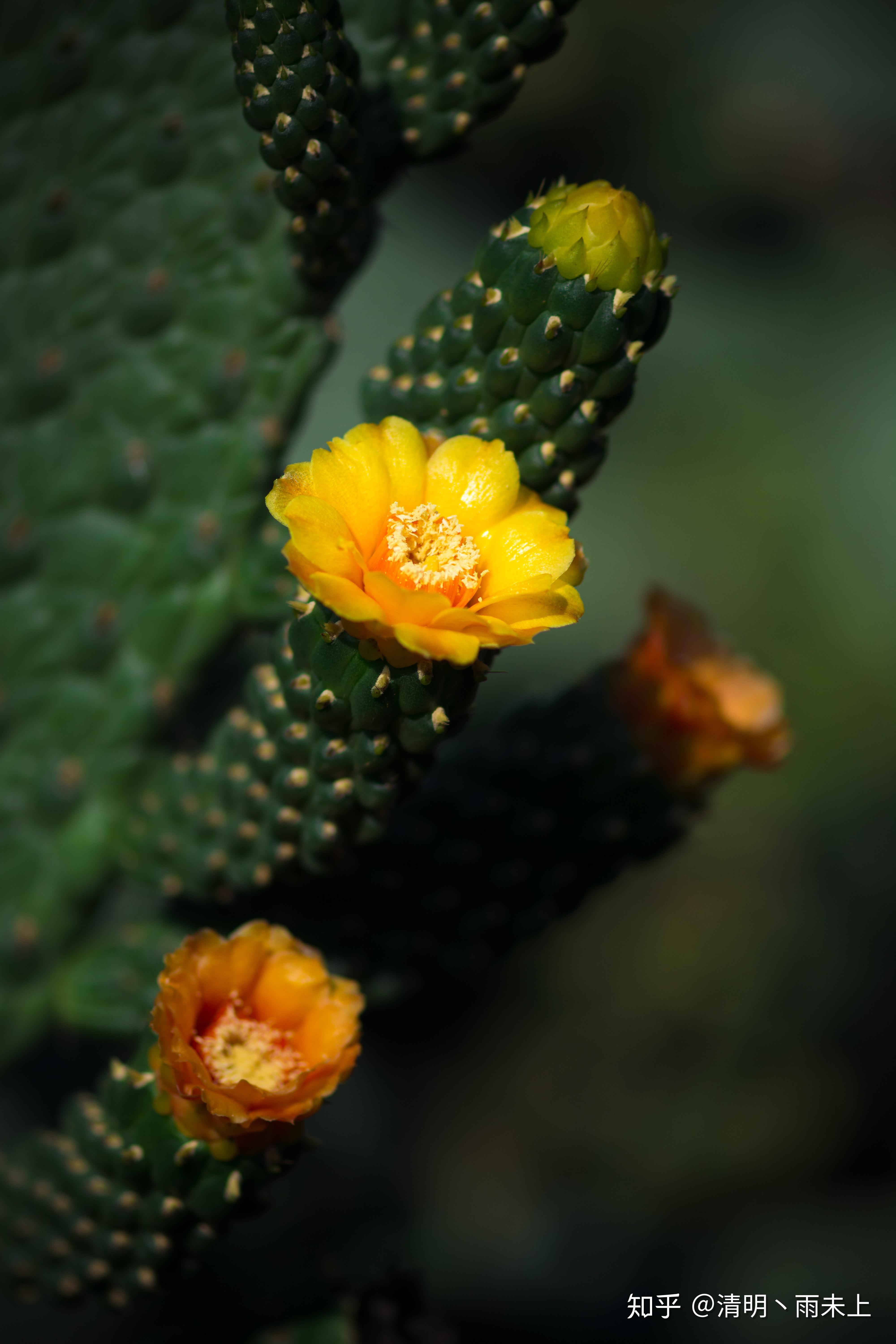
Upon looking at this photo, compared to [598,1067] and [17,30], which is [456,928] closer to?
[17,30]

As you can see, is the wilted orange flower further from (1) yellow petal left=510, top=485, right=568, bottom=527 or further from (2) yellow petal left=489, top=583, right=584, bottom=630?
(2) yellow petal left=489, top=583, right=584, bottom=630

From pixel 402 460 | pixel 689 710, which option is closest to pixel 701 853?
pixel 689 710

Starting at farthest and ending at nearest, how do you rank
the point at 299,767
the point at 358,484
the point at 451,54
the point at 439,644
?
the point at 451,54, the point at 299,767, the point at 358,484, the point at 439,644

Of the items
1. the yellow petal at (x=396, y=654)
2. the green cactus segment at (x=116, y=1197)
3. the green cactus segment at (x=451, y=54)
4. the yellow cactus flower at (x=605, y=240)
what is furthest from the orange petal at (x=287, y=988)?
the green cactus segment at (x=451, y=54)

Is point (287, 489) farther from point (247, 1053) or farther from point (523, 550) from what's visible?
point (247, 1053)

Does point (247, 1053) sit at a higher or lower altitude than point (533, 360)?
lower

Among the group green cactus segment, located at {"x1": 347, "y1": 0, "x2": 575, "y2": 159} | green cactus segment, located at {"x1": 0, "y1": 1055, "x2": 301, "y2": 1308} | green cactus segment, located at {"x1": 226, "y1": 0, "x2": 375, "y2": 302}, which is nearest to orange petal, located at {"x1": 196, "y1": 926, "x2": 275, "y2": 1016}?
green cactus segment, located at {"x1": 0, "y1": 1055, "x2": 301, "y2": 1308}

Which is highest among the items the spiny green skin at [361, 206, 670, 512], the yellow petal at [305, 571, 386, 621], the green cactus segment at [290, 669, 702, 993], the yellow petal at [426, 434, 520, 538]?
the spiny green skin at [361, 206, 670, 512]
